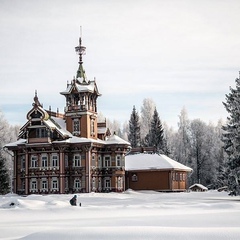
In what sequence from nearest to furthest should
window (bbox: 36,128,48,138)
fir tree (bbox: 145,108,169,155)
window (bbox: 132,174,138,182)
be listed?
window (bbox: 36,128,48,138) → window (bbox: 132,174,138,182) → fir tree (bbox: 145,108,169,155)

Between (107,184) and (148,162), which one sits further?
(148,162)

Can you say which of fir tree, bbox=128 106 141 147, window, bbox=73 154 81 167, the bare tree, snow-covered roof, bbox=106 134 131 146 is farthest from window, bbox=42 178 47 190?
the bare tree

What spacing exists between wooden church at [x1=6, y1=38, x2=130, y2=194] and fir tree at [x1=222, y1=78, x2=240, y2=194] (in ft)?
61.2

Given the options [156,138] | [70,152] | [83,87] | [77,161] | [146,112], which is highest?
[146,112]

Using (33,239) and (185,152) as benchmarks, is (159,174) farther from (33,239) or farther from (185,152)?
(33,239)

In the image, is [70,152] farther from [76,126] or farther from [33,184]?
[33,184]

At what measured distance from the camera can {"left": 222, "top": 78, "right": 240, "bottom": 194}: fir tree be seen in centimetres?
4397

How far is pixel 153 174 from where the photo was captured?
65625 millimetres

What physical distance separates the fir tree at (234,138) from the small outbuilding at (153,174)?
1933 centimetres

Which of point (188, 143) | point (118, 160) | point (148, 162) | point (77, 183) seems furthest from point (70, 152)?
point (188, 143)

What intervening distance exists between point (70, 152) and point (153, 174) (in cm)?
1126

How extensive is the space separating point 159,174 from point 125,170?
4.27m

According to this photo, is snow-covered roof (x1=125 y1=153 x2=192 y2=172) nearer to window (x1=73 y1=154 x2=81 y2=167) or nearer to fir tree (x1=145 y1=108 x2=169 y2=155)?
window (x1=73 y1=154 x2=81 y2=167)

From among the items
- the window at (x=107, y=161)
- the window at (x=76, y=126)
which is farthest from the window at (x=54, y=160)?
the window at (x=107, y=161)
